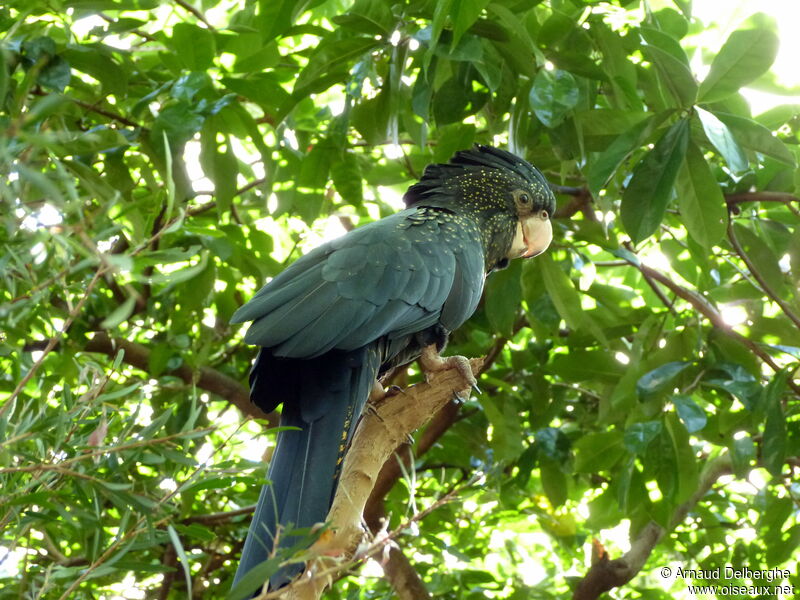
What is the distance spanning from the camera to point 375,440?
1883mm

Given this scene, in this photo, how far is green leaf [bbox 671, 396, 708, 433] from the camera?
90.5 inches

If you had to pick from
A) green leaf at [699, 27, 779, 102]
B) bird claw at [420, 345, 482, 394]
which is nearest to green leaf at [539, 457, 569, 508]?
bird claw at [420, 345, 482, 394]

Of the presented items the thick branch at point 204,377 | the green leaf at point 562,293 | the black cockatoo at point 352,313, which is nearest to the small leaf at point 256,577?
the black cockatoo at point 352,313

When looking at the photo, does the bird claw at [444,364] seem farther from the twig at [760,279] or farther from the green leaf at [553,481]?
the twig at [760,279]

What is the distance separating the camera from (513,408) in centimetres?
293

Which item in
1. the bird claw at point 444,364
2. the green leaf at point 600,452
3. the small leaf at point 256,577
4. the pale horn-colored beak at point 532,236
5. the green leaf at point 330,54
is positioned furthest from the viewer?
the green leaf at point 600,452

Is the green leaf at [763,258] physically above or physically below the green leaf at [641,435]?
above

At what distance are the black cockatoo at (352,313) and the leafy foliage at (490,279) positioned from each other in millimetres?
130

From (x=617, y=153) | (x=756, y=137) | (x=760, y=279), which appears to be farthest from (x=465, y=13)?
(x=760, y=279)

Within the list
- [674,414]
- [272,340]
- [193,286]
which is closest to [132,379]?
[193,286]

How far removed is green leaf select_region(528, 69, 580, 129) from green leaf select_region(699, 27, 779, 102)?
31cm

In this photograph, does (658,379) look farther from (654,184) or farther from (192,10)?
(192,10)

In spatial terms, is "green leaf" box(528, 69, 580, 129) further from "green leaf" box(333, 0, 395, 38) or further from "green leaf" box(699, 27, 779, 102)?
"green leaf" box(333, 0, 395, 38)

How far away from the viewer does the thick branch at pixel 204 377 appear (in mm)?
2891
